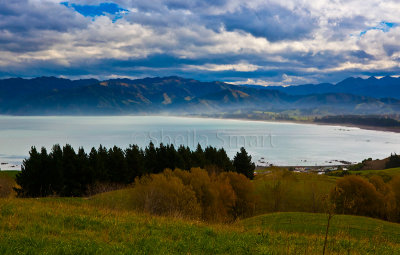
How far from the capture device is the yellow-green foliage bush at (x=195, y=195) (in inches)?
1489

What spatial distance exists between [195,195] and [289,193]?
80.2 feet

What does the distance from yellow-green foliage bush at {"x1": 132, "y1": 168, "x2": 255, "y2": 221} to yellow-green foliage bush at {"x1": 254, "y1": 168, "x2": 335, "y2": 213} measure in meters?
5.02

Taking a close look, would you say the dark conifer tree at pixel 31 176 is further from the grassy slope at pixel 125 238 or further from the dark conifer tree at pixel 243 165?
the dark conifer tree at pixel 243 165

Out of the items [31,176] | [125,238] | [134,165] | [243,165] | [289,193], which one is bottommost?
[289,193]

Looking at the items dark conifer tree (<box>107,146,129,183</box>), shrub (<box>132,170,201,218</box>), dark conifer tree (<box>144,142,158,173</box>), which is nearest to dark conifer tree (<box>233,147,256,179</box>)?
dark conifer tree (<box>144,142,158,173</box>)

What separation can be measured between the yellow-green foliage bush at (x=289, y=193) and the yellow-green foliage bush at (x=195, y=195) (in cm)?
502

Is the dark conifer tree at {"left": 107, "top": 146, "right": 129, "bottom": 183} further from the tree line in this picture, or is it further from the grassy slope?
the grassy slope

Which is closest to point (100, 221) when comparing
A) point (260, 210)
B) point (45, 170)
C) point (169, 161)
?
point (45, 170)

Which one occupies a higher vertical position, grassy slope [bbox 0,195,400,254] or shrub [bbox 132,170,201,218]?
grassy slope [bbox 0,195,400,254]

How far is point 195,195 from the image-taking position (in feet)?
154

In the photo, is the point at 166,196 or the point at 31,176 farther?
the point at 31,176

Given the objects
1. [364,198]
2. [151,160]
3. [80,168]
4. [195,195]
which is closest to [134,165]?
[151,160]

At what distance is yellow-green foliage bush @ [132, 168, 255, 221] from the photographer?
37812 mm

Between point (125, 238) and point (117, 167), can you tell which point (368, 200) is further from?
point (125, 238)
